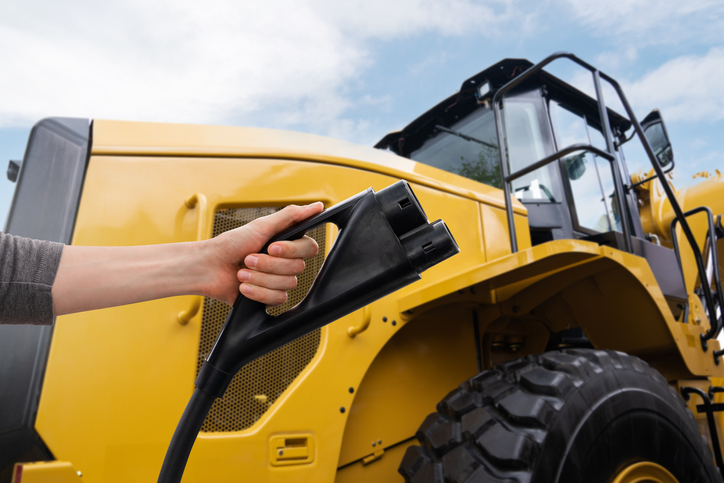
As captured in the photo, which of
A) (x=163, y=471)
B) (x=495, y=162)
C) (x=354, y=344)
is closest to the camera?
(x=163, y=471)

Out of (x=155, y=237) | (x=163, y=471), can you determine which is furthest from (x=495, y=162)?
(x=163, y=471)

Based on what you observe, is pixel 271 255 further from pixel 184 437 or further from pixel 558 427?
pixel 558 427

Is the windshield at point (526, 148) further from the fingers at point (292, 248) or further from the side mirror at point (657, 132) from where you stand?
the fingers at point (292, 248)

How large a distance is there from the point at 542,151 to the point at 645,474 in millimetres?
1706

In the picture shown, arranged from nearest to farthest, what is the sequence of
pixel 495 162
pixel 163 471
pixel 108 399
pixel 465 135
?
pixel 163 471 < pixel 108 399 < pixel 495 162 < pixel 465 135

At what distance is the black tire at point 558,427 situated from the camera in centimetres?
142

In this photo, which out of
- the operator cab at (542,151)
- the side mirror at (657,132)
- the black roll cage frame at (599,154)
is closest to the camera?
the black roll cage frame at (599,154)

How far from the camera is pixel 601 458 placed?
1.55 meters

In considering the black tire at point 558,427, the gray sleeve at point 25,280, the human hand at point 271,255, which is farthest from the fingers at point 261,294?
the black tire at point 558,427

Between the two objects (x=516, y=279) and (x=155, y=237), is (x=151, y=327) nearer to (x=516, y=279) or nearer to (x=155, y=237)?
(x=155, y=237)

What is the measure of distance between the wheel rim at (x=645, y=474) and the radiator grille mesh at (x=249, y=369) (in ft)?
3.52

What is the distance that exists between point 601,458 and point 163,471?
51.9 inches

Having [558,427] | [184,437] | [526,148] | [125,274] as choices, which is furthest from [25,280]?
[526,148]

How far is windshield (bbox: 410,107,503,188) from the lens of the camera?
285cm
